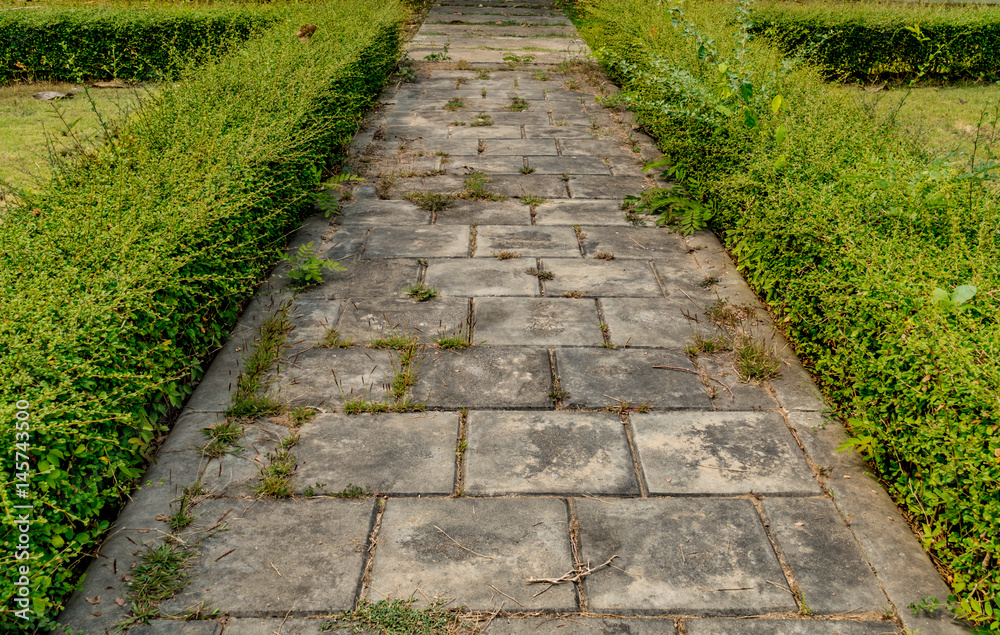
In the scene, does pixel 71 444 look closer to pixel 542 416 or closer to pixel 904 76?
pixel 542 416

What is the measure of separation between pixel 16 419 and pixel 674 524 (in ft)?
7.28

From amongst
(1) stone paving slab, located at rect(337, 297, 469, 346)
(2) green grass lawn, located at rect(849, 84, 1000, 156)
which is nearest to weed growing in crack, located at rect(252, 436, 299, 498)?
(1) stone paving slab, located at rect(337, 297, 469, 346)

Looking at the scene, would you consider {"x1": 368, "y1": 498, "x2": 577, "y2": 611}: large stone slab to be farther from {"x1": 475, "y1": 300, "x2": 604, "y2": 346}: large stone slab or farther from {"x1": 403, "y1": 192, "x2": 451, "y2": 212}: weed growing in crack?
{"x1": 403, "y1": 192, "x2": 451, "y2": 212}: weed growing in crack

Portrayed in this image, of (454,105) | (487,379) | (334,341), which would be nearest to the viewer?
(487,379)

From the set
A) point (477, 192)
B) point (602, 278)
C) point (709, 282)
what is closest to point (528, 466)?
point (602, 278)

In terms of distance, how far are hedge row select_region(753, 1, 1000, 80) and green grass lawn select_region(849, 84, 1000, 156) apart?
0.38 metres

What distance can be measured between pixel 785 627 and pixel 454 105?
681cm

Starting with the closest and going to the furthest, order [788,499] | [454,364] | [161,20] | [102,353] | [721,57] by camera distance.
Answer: [102,353] < [788,499] < [454,364] < [721,57] < [161,20]

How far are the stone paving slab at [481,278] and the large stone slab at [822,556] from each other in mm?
1981

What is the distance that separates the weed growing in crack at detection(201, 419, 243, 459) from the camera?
2.88 meters

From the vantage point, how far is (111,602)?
2225mm

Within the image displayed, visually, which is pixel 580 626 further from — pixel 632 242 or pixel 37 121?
pixel 37 121

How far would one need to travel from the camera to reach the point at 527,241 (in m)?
4.83

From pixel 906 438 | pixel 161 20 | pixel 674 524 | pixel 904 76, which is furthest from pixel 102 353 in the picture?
pixel 904 76
